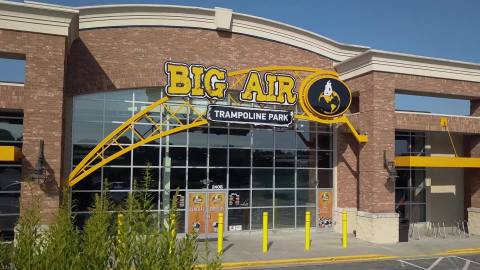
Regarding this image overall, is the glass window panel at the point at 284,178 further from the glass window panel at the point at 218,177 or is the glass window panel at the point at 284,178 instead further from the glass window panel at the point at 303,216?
the glass window panel at the point at 218,177

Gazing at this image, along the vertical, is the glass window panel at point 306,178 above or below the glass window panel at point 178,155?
below

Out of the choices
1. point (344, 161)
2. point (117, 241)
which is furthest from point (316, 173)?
point (117, 241)

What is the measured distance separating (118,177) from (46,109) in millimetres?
4303

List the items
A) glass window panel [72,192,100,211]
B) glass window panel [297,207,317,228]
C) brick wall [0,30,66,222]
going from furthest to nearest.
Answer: glass window panel [297,207,317,228] → glass window panel [72,192,100,211] → brick wall [0,30,66,222]

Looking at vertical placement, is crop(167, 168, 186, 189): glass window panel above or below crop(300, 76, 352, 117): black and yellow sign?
below

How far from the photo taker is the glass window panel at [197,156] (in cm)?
1917

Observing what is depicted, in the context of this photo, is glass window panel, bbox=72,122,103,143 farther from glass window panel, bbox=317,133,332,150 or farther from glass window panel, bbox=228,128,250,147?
glass window panel, bbox=317,133,332,150

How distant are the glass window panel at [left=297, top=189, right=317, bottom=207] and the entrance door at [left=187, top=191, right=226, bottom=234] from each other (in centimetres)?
400

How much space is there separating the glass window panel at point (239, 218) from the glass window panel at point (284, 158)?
271 cm

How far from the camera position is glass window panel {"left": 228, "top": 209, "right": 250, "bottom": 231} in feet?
65.1

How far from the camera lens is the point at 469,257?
54.7 feet

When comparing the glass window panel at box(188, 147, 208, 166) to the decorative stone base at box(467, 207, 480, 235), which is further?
the decorative stone base at box(467, 207, 480, 235)

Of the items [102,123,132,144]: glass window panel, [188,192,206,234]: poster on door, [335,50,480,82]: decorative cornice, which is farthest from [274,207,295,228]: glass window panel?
[102,123,132,144]: glass window panel

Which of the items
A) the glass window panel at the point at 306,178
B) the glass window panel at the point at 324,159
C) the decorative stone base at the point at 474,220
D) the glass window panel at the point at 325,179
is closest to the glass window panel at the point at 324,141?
the glass window panel at the point at 324,159
